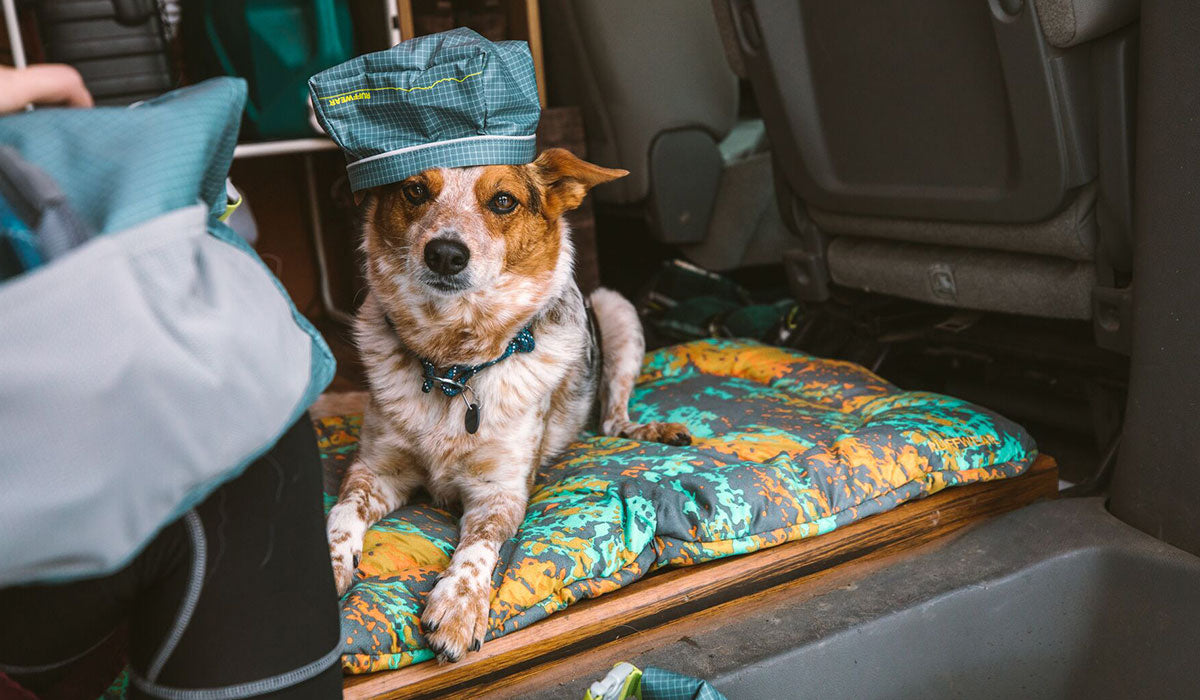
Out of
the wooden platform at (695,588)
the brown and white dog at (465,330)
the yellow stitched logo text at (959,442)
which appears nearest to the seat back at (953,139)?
the yellow stitched logo text at (959,442)

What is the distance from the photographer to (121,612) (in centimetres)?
85

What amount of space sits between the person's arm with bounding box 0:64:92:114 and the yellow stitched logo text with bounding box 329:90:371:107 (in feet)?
1.94

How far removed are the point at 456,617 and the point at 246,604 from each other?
1.74ft

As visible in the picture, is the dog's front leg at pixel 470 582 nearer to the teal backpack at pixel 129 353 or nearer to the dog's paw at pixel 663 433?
the dog's paw at pixel 663 433

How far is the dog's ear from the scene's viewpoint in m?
1.88

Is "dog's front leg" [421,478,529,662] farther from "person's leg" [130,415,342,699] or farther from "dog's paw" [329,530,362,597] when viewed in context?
"person's leg" [130,415,342,699]

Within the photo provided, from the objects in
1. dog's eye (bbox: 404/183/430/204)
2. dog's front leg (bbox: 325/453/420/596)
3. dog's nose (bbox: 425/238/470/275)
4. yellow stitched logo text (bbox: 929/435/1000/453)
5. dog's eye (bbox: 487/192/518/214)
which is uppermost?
dog's eye (bbox: 404/183/430/204)

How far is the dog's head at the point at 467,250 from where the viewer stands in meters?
1.69

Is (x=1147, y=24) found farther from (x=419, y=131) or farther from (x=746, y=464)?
(x=419, y=131)

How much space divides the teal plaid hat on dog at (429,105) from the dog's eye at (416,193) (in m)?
0.12

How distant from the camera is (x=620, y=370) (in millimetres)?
2375

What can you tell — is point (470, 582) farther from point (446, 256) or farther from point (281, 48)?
point (281, 48)

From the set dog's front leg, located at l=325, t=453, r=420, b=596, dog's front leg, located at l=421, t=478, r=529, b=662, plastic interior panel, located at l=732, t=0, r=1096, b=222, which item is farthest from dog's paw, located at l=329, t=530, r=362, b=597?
plastic interior panel, located at l=732, t=0, r=1096, b=222

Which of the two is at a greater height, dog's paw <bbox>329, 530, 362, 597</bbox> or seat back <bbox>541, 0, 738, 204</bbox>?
seat back <bbox>541, 0, 738, 204</bbox>
